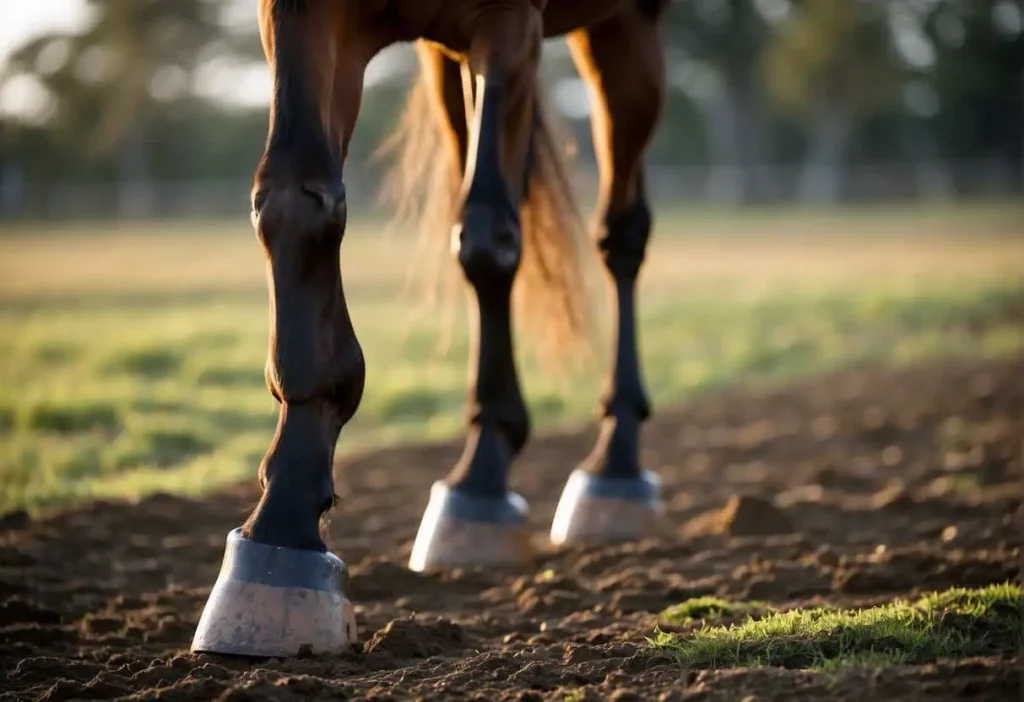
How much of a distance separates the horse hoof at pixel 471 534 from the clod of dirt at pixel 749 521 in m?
0.76

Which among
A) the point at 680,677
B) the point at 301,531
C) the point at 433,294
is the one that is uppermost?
the point at 433,294

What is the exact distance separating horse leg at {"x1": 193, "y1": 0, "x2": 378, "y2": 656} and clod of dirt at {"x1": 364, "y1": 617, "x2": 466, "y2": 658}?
Result: 7 cm

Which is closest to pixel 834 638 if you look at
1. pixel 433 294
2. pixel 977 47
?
pixel 433 294

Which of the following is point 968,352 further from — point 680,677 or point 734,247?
point 734,247

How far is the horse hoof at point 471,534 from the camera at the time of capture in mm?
3760

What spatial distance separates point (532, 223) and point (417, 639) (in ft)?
7.45

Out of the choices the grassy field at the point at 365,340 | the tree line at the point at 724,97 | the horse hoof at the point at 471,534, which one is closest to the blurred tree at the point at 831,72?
the tree line at the point at 724,97

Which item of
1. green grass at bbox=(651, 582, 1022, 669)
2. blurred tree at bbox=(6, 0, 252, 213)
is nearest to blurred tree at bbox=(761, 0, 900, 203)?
blurred tree at bbox=(6, 0, 252, 213)

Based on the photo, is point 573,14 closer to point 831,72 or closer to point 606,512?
point 606,512

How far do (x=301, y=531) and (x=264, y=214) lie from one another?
2.26 feet

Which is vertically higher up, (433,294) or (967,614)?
(433,294)

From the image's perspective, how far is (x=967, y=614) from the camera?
262cm

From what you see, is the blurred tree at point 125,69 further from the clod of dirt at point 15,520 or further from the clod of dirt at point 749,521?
the clod of dirt at point 749,521

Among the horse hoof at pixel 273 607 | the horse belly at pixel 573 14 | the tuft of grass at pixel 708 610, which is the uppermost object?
the horse belly at pixel 573 14
